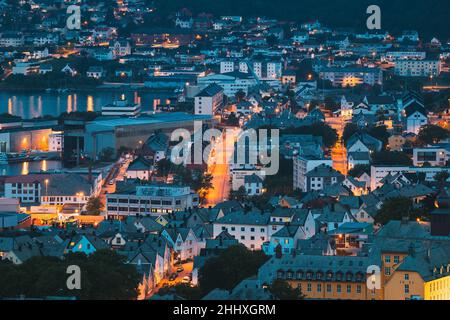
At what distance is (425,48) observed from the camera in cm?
3534

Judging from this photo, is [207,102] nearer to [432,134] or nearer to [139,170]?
[432,134]

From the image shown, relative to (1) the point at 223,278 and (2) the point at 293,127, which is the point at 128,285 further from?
(2) the point at 293,127

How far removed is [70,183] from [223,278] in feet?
18.9

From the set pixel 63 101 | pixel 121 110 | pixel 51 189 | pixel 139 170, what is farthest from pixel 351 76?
pixel 51 189

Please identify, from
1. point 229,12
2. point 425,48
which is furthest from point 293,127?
point 229,12

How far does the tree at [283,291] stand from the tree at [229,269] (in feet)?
1.87

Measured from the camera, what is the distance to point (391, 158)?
648 inches

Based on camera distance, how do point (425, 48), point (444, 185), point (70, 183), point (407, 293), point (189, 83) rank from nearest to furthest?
point (407, 293) → point (444, 185) → point (70, 183) → point (189, 83) → point (425, 48)

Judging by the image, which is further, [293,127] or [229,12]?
[229,12]

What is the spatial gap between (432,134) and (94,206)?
623 centimetres

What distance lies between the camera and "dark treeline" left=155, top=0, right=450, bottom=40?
1561 inches

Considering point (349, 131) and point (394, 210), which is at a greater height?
point (349, 131)

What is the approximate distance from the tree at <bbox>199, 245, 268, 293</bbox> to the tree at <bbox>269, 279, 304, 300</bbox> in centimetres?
57

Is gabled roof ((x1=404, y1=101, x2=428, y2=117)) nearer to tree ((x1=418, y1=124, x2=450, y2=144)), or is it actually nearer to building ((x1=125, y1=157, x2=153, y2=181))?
tree ((x1=418, y1=124, x2=450, y2=144))
